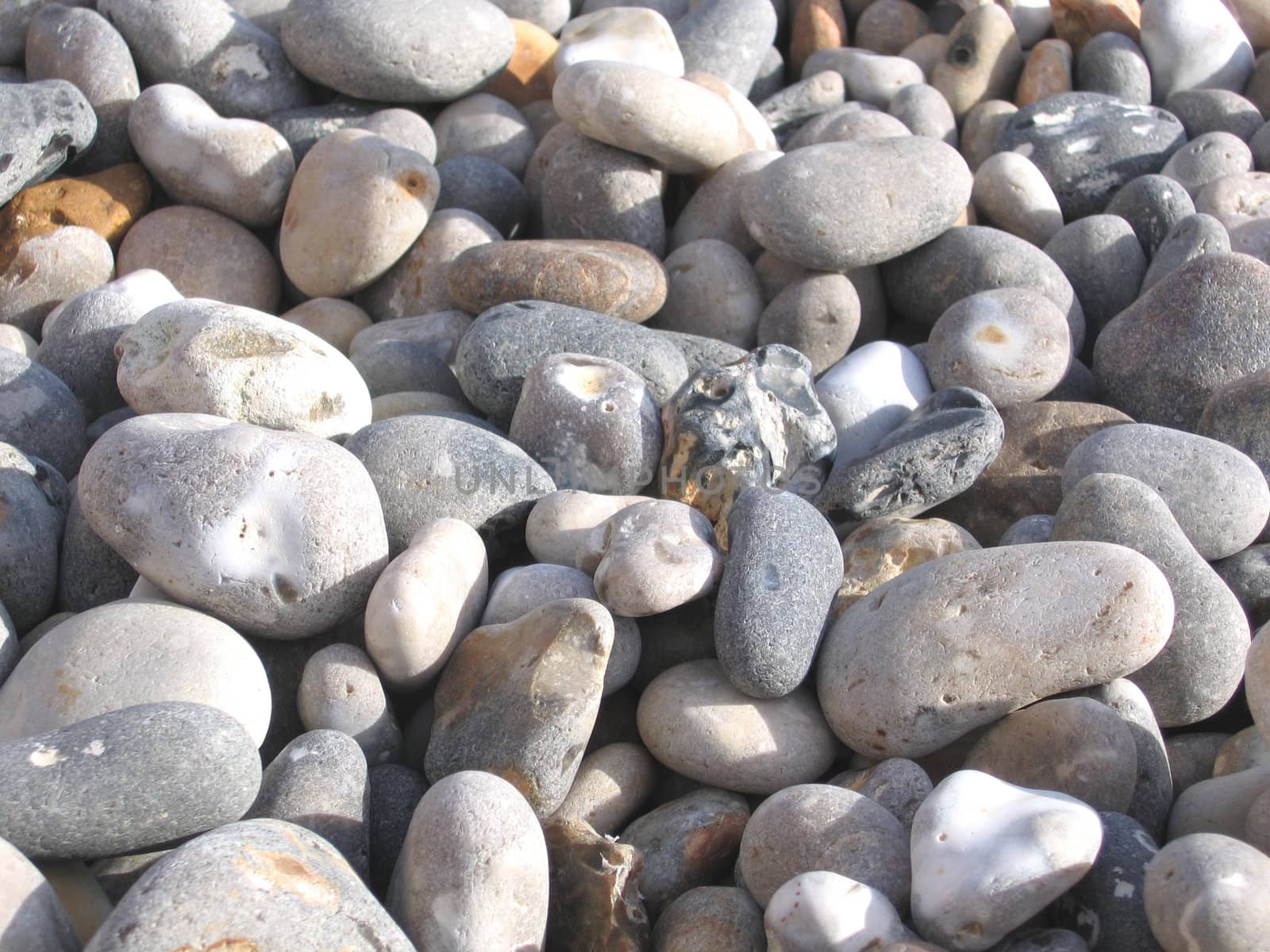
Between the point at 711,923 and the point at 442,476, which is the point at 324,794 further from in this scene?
the point at 442,476

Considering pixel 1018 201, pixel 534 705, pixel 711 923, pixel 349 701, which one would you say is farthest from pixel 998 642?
pixel 1018 201

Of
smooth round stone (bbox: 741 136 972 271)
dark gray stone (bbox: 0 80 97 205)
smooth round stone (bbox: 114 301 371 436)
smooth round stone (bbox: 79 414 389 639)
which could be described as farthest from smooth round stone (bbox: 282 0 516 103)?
smooth round stone (bbox: 79 414 389 639)

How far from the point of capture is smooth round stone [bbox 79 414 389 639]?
259 cm

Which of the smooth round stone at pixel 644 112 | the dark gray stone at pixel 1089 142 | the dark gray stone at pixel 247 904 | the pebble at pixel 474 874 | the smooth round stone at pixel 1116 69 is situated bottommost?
the pebble at pixel 474 874

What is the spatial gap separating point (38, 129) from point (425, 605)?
2.60 metres

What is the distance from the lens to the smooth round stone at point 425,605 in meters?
2.55

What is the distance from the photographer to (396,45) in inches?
173

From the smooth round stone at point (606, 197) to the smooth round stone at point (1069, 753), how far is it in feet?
7.48

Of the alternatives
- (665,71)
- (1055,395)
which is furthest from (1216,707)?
(665,71)

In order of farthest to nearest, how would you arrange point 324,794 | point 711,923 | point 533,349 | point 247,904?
point 533,349 < point 324,794 < point 711,923 < point 247,904

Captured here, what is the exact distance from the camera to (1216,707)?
266 centimetres

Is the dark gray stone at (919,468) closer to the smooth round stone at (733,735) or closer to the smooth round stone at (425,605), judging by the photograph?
the smooth round stone at (733,735)

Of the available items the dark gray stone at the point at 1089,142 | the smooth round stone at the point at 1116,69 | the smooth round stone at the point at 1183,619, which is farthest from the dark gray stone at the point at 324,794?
the smooth round stone at the point at 1116,69

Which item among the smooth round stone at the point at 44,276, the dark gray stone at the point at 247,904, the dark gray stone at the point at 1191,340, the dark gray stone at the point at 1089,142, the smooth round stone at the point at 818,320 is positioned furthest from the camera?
the dark gray stone at the point at 1089,142
